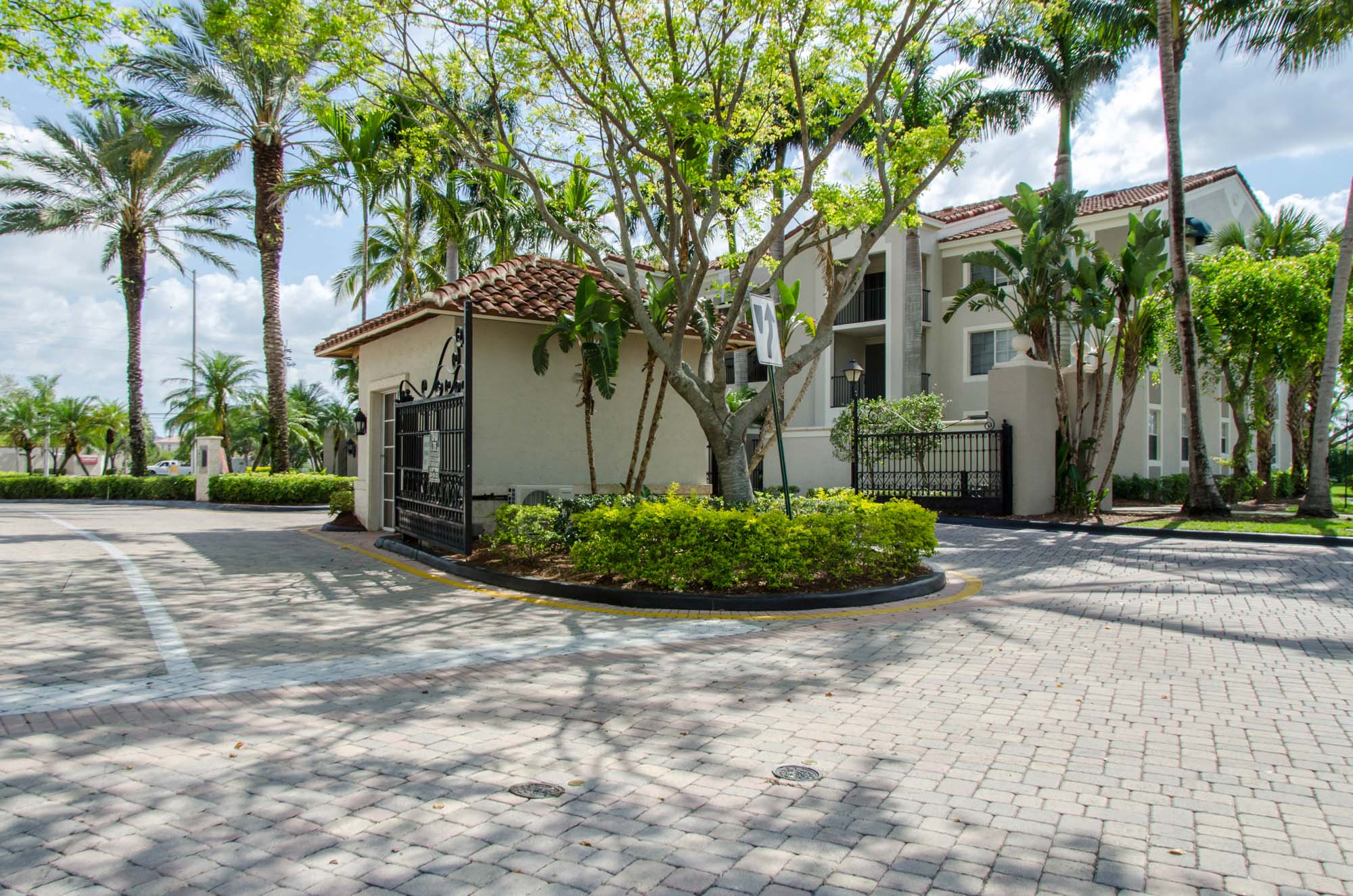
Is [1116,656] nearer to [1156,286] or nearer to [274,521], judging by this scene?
[1156,286]

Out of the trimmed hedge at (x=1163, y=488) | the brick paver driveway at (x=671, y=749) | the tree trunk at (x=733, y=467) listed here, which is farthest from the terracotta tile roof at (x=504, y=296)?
the trimmed hedge at (x=1163, y=488)

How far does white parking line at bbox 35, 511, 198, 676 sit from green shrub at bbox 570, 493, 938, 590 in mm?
3665

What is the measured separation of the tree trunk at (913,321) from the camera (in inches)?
1073

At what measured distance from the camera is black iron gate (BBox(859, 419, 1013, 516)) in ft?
60.3

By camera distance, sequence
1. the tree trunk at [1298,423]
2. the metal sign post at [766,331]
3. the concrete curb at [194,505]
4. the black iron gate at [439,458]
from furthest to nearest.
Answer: the tree trunk at [1298,423] < the concrete curb at [194,505] < the black iron gate at [439,458] < the metal sign post at [766,331]

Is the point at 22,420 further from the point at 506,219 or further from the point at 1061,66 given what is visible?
the point at 1061,66

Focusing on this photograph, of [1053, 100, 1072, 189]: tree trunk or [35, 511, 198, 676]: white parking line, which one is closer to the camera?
[35, 511, 198, 676]: white parking line

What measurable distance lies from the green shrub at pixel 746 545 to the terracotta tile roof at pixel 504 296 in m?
4.27

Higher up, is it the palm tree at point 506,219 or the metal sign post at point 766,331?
the palm tree at point 506,219

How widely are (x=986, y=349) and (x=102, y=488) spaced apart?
31.2m

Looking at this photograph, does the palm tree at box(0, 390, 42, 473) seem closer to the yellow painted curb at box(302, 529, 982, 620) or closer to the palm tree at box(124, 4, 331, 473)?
the palm tree at box(124, 4, 331, 473)

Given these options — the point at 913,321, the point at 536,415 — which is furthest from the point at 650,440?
the point at 913,321

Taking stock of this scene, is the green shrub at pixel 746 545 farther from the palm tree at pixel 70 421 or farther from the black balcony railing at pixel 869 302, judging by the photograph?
the palm tree at pixel 70 421

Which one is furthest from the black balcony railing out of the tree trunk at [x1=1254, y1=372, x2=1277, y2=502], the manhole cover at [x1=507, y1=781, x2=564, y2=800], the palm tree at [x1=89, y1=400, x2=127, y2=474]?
the palm tree at [x1=89, y1=400, x2=127, y2=474]
